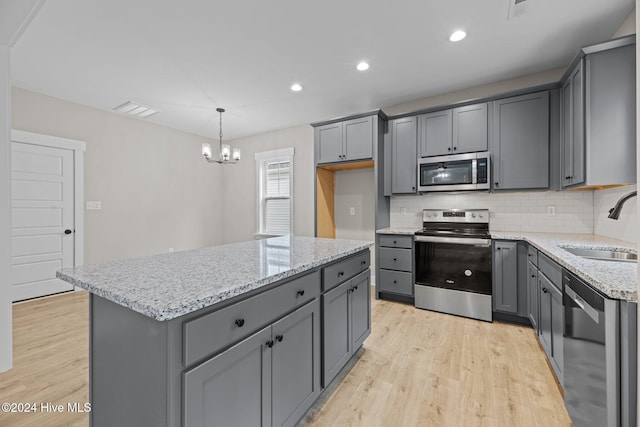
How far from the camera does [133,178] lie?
464cm

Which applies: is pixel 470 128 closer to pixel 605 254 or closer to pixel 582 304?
pixel 605 254

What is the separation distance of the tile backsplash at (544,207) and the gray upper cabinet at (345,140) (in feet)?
3.54

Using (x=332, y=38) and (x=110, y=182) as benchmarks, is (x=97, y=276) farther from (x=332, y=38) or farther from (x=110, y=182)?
(x=110, y=182)

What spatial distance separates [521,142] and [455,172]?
0.71m

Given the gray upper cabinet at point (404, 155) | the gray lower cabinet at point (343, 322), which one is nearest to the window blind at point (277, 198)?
the gray upper cabinet at point (404, 155)

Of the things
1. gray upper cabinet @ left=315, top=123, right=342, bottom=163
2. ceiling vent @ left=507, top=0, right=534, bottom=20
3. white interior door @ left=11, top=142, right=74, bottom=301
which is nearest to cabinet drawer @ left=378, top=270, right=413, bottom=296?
gray upper cabinet @ left=315, top=123, right=342, bottom=163

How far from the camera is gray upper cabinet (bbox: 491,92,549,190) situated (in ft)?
9.57

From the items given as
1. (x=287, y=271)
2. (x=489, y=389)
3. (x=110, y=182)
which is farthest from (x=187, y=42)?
(x=489, y=389)

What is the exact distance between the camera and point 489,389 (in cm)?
189

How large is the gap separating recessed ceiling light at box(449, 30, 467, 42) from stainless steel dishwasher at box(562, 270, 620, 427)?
2.16 m

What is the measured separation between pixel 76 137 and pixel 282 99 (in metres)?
3.06

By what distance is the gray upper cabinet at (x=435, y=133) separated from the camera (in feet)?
11.1

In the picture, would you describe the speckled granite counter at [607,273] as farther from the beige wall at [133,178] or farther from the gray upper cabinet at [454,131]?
the beige wall at [133,178]

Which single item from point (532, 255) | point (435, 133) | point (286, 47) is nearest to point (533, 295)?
point (532, 255)
